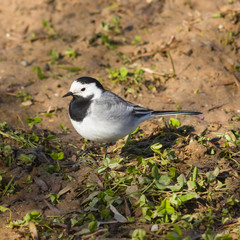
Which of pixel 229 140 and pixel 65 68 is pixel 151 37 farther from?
pixel 229 140

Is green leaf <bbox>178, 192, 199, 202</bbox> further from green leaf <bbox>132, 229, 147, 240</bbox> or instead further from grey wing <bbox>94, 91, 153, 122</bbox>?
grey wing <bbox>94, 91, 153, 122</bbox>

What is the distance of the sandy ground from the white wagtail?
757 millimetres

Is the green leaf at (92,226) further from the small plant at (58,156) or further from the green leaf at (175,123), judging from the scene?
the green leaf at (175,123)

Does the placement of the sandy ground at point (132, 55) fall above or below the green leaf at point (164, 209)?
above

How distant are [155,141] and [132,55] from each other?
2.55 m

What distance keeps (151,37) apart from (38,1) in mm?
2830

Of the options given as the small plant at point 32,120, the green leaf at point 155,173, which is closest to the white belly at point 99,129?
the green leaf at point 155,173

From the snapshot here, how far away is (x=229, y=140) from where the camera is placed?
4.66m

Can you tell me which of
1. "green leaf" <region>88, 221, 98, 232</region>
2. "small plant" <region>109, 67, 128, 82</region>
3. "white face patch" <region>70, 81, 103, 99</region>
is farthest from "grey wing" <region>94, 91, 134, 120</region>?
"small plant" <region>109, 67, 128, 82</region>

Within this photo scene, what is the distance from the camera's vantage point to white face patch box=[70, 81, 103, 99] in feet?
15.2

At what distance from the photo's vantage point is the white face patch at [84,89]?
4.62 metres

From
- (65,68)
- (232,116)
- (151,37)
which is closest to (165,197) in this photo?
(232,116)

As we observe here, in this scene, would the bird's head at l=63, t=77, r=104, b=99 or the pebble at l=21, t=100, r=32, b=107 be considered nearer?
the bird's head at l=63, t=77, r=104, b=99

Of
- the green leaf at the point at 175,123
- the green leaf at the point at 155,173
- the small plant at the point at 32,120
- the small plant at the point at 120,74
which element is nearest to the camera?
the green leaf at the point at 155,173
